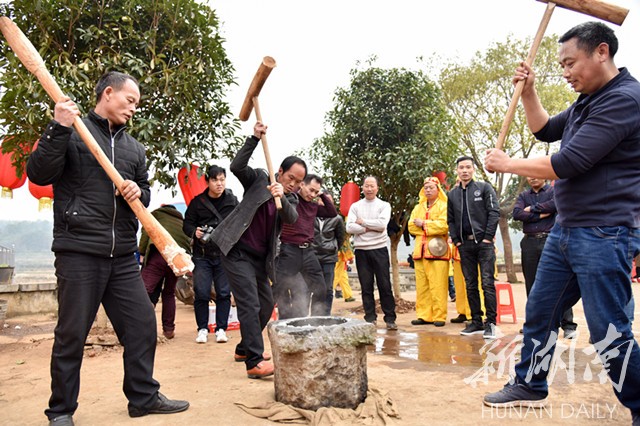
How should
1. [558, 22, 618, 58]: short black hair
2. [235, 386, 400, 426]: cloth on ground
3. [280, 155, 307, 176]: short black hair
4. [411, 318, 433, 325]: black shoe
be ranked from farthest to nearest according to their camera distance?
1. [411, 318, 433, 325]: black shoe
2. [280, 155, 307, 176]: short black hair
3. [235, 386, 400, 426]: cloth on ground
4. [558, 22, 618, 58]: short black hair

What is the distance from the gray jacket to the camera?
13.5 ft

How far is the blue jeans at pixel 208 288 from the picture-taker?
596cm

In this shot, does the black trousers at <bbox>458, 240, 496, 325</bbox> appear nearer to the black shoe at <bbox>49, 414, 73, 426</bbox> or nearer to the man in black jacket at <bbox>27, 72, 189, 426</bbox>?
the man in black jacket at <bbox>27, 72, 189, 426</bbox>

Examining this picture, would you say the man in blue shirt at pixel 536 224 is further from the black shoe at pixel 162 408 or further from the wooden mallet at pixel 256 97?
the black shoe at pixel 162 408

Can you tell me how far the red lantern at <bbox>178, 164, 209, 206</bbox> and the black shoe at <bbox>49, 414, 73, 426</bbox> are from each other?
364 cm

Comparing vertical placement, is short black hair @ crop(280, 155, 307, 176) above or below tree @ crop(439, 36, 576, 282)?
below

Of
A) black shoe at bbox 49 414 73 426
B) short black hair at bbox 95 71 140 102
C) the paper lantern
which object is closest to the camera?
black shoe at bbox 49 414 73 426

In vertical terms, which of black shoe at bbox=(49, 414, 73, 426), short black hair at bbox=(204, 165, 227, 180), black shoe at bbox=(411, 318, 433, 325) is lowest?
black shoe at bbox=(411, 318, 433, 325)

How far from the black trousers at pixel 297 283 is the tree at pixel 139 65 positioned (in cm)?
167

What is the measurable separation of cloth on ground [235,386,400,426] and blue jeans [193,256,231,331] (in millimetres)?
2928

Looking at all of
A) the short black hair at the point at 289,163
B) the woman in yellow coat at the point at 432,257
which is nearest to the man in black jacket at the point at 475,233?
the woman in yellow coat at the point at 432,257

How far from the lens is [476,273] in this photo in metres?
6.35

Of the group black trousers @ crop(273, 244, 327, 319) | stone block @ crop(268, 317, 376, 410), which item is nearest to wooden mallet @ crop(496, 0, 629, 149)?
stone block @ crop(268, 317, 376, 410)

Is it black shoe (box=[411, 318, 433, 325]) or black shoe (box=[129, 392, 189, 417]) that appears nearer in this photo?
black shoe (box=[129, 392, 189, 417])
